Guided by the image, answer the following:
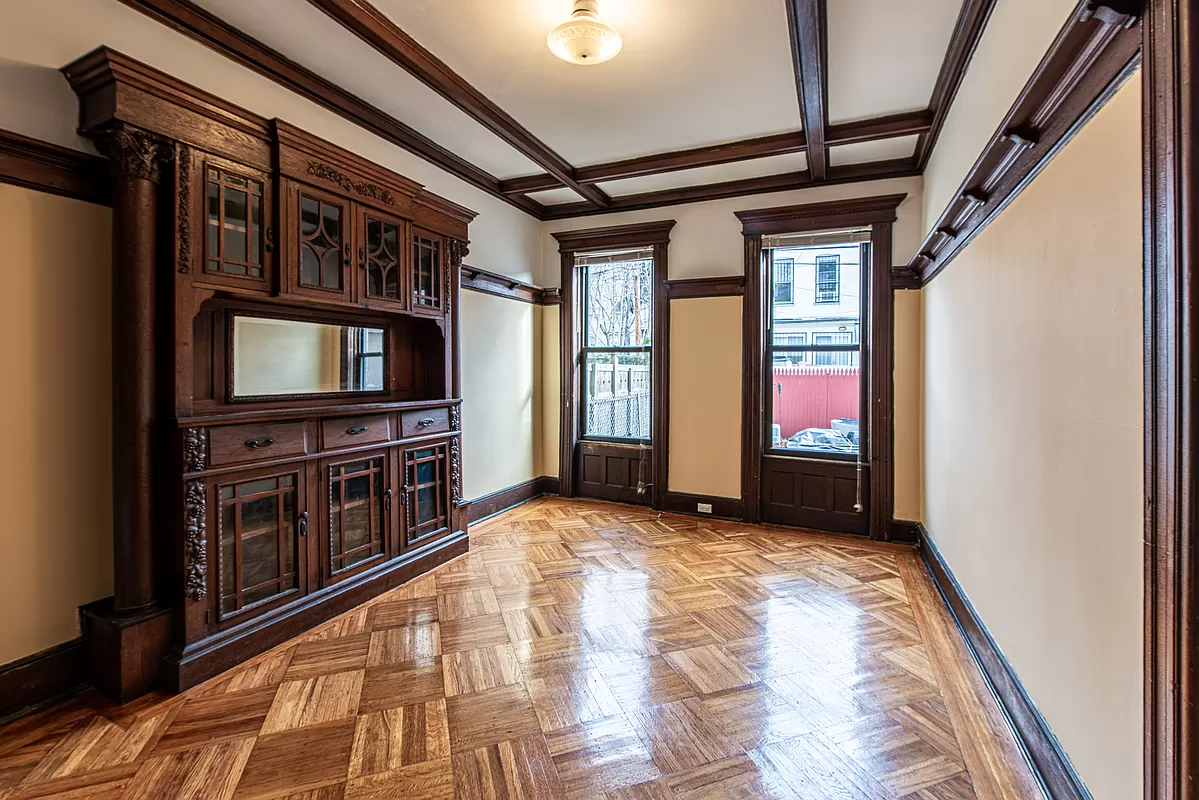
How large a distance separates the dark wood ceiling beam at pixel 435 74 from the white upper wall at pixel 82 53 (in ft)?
2.03

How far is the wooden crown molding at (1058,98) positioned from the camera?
1191 millimetres

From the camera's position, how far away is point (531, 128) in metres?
3.55

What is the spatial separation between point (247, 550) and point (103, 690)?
2.14ft

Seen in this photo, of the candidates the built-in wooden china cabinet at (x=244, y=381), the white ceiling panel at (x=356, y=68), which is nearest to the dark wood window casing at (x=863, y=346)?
the white ceiling panel at (x=356, y=68)

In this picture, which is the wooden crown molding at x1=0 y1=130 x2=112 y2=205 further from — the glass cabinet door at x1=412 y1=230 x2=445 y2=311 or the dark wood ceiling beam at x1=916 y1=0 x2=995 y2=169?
the dark wood ceiling beam at x1=916 y1=0 x2=995 y2=169

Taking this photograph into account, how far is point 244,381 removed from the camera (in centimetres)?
260

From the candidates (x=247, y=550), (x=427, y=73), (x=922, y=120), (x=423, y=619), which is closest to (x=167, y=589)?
(x=247, y=550)

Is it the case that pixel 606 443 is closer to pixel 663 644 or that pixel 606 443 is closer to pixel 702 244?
pixel 702 244

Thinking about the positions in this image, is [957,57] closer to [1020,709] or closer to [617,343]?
[1020,709]

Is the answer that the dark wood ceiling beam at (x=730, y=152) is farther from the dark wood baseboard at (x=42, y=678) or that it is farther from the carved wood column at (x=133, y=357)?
the dark wood baseboard at (x=42, y=678)

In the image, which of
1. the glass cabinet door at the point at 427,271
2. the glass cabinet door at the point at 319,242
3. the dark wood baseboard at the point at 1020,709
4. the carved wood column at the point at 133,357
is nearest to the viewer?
the dark wood baseboard at the point at 1020,709

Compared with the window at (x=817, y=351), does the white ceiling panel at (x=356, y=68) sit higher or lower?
higher

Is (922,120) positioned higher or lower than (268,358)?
higher

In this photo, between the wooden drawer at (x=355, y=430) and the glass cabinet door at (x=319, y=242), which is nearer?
the glass cabinet door at (x=319, y=242)
